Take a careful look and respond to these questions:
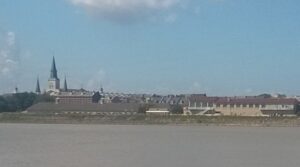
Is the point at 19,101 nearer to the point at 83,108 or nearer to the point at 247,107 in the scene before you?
the point at 83,108

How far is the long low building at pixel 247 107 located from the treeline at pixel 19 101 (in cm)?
3347

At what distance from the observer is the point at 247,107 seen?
393 ft

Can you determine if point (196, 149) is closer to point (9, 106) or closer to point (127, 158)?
point (127, 158)

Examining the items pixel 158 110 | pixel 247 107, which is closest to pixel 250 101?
pixel 247 107

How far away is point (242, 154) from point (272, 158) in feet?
7.88

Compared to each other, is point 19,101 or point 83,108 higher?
point 19,101

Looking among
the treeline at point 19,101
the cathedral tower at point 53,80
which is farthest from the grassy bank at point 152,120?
the cathedral tower at point 53,80

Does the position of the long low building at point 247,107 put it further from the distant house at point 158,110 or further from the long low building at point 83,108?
the long low building at point 83,108

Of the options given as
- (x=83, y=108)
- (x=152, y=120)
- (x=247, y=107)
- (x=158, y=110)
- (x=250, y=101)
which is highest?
(x=250, y=101)

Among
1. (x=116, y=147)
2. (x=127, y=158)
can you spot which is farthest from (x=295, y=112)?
(x=127, y=158)

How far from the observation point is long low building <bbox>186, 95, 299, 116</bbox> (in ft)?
384

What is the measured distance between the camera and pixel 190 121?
9638 cm

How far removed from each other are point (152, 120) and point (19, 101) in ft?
149

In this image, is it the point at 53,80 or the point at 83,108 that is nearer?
the point at 83,108
